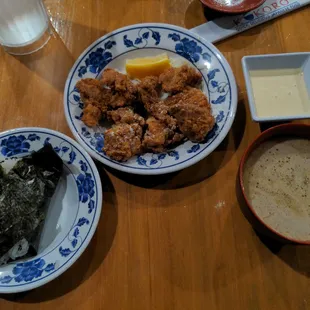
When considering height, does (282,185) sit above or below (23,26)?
below

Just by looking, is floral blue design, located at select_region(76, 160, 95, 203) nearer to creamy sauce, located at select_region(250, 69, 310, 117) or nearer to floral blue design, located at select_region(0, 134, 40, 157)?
floral blue design, located at select_region(0, 134, 40, 157)

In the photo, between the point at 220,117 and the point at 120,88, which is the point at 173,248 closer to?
the point at 220,117

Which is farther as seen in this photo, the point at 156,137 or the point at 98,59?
the point at 98,59

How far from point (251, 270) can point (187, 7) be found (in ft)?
3.54

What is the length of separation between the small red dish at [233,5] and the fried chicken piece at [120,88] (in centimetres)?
49

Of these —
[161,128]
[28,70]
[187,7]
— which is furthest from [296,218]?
[28,70]

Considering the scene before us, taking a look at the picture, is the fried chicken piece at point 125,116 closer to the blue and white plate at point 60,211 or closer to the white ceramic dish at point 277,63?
the blue and white plate at point 60,211

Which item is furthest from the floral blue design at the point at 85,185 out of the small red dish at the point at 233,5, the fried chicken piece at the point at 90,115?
Result: the small red dish at the point at 233,5

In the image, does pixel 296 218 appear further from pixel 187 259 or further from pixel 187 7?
pixel 187 7

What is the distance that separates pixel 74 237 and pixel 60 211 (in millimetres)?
132

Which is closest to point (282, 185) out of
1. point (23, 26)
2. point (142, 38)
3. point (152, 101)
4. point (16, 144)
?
point (152, 101)

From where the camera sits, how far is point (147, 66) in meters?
1.33

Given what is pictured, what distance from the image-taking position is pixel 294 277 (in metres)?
1.08

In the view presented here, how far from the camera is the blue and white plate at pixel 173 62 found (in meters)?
1.17
